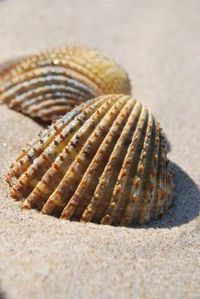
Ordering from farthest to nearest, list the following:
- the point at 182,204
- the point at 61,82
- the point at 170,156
A: the point at 61,82, the point at 170,156, the point at 182,204

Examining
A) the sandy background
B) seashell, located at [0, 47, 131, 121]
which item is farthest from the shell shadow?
seashell, located at [0, 47, 131, 121]

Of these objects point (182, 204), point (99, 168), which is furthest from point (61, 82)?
point (182, 204)

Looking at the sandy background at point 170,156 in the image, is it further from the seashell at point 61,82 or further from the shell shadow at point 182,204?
the seashell at point 61,82

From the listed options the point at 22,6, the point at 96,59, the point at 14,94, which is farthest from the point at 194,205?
the point at 22,6

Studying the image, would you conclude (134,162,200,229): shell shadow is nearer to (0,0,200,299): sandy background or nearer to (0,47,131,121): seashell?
(0,0,200,299): sandy background

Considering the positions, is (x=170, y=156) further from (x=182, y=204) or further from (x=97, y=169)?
(x=97, y=169)

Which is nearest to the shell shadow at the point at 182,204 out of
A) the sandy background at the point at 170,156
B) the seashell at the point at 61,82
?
the sandy background at the point at 170,156
